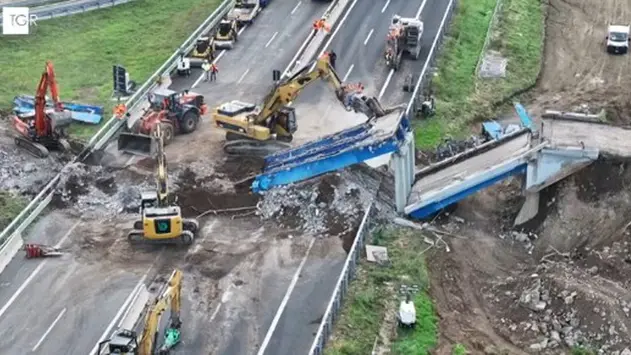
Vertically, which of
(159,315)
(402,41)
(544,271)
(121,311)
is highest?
(159,315)

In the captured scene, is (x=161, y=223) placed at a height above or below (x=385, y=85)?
above

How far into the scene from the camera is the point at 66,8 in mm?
71562

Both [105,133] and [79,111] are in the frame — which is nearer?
[105,133]

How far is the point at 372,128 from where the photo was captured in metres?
46.7

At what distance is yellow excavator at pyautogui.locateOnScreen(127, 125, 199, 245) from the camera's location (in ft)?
144

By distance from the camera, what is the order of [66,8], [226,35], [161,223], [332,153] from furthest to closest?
[66,8], [226,35], [332,153], [161,223]

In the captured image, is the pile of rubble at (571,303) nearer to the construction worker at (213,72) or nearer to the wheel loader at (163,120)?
the wheel loader at (163,120)

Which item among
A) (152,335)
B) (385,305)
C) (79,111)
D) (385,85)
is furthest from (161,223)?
(385,85)

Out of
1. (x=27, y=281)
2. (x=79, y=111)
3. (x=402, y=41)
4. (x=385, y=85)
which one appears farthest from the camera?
(x=402, y=41)

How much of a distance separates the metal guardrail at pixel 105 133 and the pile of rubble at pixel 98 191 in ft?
1.98

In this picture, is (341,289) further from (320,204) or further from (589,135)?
(589,135)

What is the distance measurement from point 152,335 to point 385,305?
386 inches

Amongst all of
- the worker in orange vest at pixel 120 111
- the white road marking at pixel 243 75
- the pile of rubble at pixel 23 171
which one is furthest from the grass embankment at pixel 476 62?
the pile of rubble at pixel 23 171

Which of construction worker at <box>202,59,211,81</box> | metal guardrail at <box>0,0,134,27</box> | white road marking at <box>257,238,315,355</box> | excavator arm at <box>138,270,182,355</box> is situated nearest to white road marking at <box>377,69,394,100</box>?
construction worker at <box>202,59,211,81</box>
